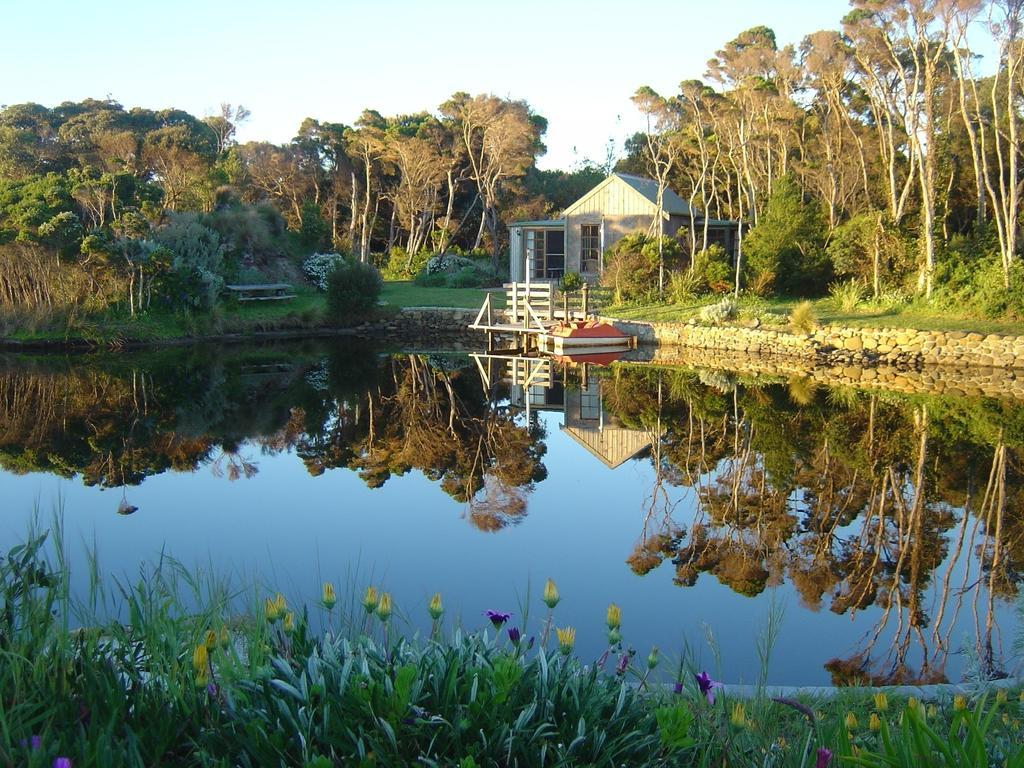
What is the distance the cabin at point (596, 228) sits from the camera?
94.9ft

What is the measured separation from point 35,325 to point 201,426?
38.7ft

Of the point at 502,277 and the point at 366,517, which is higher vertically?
the point at 502,277

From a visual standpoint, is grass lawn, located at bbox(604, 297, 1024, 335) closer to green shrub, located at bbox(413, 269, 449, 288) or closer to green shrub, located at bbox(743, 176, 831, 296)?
green shrub, located at bbox(743, 176, 831, 296)

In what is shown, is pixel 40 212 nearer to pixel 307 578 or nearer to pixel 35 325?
pixel 35 325

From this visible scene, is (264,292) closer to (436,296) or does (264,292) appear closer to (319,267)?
(319,267)

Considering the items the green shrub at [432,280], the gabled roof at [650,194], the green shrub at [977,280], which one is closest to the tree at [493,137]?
the green shrub at [432,280]

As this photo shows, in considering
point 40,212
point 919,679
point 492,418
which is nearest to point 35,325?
point 40,212

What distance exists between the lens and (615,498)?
9.54 meters

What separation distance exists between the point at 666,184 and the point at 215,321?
13.9 metres

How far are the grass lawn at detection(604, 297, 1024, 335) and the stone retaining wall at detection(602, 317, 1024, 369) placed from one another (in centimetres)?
38

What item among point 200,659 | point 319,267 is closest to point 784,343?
point 319,267

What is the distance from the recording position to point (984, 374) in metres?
15.8

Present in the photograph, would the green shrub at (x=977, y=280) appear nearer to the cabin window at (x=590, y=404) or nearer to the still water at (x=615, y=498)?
the still water at (x=615, y=498)

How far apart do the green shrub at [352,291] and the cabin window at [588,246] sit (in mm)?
7155
